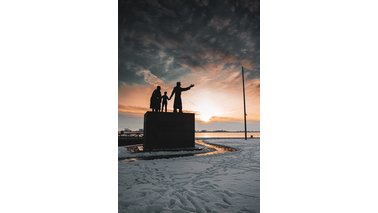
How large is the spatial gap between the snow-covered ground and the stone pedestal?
221 cm

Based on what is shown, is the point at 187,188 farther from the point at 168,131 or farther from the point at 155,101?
the point at 155,101

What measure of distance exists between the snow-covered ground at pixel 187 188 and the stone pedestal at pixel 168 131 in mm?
2207

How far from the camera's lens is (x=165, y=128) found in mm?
6535

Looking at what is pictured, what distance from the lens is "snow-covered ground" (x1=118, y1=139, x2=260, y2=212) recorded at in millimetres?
2344

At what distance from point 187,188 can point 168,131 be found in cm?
373

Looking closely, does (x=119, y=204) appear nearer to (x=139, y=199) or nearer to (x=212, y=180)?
(x=139, y=199)

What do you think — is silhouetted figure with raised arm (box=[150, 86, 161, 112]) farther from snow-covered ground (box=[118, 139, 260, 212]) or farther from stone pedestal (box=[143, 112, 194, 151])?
snow-covered ground (box=[118, 139, 260, 212])

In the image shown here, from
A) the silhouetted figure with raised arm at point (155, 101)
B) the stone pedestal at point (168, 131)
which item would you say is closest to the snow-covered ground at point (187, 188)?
the stone pedestal at point (168, 131)

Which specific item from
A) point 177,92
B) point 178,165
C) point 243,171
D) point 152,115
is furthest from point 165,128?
point 243,171

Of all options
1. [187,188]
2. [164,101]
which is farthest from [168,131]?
[187,188]

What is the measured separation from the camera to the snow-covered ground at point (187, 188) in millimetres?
2344

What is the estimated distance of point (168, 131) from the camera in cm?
657
